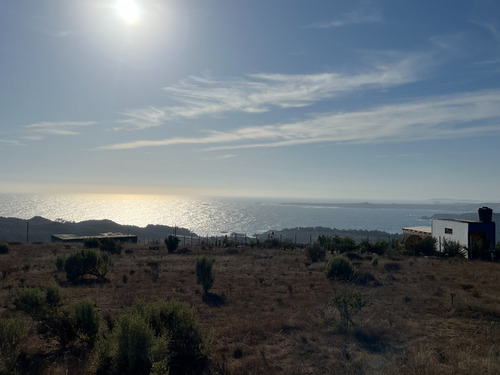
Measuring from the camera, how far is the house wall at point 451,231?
32.3 meters

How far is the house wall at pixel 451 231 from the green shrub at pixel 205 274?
2589cm

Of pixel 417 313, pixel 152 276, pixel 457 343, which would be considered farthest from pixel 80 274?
pixel 457 343

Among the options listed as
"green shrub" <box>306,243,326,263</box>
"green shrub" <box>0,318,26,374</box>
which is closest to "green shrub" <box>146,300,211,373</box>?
"green shrub" <box>0,318,26,374</box>

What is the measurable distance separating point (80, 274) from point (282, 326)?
1350 cm

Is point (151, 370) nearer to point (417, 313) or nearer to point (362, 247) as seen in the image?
point (417, 313)

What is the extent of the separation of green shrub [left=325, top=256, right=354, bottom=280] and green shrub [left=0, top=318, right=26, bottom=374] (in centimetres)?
1521

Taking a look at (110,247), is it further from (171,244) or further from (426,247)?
(426,247)

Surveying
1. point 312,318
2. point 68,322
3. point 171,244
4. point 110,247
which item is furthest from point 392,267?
point 110,247

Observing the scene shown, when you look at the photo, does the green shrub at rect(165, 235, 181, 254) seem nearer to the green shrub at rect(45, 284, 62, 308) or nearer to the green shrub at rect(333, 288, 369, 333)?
the green shrub at rect(45, 284, 62, 308)

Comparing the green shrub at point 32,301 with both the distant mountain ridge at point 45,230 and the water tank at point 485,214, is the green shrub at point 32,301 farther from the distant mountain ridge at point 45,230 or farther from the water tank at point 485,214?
the distant mountain ridge at point 45,230

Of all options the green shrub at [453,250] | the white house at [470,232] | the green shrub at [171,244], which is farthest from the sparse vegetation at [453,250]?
the green shrub at [171,244]

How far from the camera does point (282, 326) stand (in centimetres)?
1079

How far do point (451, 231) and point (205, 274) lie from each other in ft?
91.1

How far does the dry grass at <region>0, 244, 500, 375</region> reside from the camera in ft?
25.6
